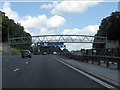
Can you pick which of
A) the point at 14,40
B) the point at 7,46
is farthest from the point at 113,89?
the point at 14,40

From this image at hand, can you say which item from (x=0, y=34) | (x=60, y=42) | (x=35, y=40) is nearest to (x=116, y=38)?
(x=60, y=42)

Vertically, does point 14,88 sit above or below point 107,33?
below

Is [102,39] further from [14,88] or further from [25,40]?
[14,88]

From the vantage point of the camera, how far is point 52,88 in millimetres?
14539

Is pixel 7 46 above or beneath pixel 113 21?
beneath

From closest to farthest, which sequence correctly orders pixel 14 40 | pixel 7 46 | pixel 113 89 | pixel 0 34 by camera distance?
1. pixel 113 89
2. pixel 7 46
3. pixel 0 34
4. pixel 14 40

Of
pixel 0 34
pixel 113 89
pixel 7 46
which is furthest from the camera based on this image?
pixel 0 34

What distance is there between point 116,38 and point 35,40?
35.1m

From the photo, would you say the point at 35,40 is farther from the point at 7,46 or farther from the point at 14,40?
the point at 7,46

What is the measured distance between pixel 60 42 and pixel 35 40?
44.4 feet

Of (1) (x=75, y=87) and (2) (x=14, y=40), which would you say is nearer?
(1) (x=75, y=87)

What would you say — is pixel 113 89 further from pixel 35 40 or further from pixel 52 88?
pixel 35 40

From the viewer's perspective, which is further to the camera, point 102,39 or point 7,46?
point 102,39

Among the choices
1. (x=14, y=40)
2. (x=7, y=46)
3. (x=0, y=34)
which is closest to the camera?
(x=7, y=46)
